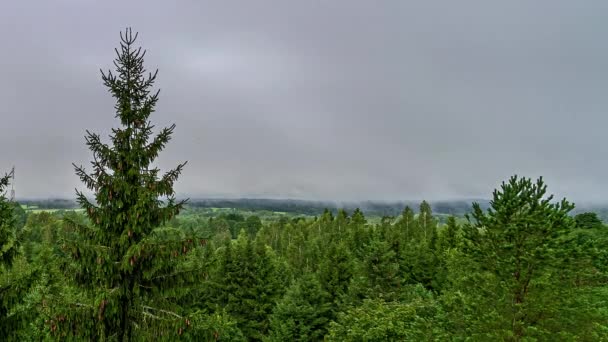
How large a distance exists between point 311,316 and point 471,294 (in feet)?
62.0

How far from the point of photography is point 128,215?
9680 mm

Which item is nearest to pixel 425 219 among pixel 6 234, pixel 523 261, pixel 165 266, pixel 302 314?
pixel 302 314

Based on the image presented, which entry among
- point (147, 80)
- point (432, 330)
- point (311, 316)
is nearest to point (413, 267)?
point (311, 316)

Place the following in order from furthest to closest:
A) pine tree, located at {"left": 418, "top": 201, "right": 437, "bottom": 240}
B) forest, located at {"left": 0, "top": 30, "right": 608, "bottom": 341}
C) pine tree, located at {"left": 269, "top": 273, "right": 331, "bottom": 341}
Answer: pine tree, located at {"left": 418, "top": 201, "right": 437, "bottom": 240} → pine tree, located at {"left": 269, "top": 273, "right": 331, "bottom": 341} → forest, located at {"left": 0, "top": 30, "right": 608, "bottom": 341}

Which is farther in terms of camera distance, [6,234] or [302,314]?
[302,314]

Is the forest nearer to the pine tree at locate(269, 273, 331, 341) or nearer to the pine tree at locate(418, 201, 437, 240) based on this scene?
the pine tree at locate(269, 273, 331, 341)

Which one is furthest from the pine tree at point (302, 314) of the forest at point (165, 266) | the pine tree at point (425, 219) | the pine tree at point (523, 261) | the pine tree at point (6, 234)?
the pine tree at point (425, 219)

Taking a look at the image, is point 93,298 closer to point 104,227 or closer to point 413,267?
point 104,227

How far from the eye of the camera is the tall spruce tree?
948cm

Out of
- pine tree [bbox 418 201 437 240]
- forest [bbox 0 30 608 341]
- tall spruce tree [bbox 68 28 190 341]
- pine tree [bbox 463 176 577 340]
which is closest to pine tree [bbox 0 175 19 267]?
forest [bbox 0 30 608 341]

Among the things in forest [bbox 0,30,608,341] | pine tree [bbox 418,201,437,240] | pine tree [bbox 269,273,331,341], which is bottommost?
pine tree [bbox 269,273,331,341]

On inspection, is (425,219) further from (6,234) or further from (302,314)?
(6,234)

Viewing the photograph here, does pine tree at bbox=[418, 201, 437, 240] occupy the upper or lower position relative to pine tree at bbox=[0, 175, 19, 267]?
lower

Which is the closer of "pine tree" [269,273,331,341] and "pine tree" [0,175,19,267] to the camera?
"pine tree" [0,175,19,267]
